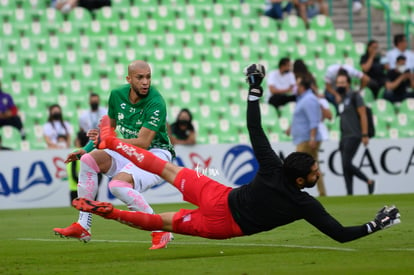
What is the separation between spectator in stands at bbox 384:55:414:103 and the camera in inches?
978

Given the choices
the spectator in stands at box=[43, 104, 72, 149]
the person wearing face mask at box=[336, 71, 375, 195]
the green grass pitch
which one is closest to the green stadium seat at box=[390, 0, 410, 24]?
the person wearing face mask at box=[336, 71, 375, 195]

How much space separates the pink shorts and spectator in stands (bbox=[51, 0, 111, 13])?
15.4 meters

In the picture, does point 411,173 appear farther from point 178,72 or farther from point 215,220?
point 215,220

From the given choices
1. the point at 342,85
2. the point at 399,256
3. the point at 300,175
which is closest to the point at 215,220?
the point at 300,175

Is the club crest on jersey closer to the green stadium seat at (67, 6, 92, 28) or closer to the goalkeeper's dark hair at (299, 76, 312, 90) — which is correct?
the goalkeeper's dark hair at (299, 76, 312, 90)

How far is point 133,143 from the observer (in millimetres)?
11070

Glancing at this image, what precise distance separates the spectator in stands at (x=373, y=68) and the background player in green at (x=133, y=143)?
13718mm

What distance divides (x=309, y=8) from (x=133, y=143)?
16703 mm

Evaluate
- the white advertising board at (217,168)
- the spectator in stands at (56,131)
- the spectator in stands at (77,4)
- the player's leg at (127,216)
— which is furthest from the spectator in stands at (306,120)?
the player's leg at (127,216)

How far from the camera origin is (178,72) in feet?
80.5

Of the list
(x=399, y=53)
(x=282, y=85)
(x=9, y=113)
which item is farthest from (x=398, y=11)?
(x=9, y=113)

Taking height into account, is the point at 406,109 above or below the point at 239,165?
above

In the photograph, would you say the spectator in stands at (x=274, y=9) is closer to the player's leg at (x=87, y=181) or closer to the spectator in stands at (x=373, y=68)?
the spectator in stands at (x=373, y=68)

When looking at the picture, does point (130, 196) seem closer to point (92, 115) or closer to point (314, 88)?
point (92, 115)
